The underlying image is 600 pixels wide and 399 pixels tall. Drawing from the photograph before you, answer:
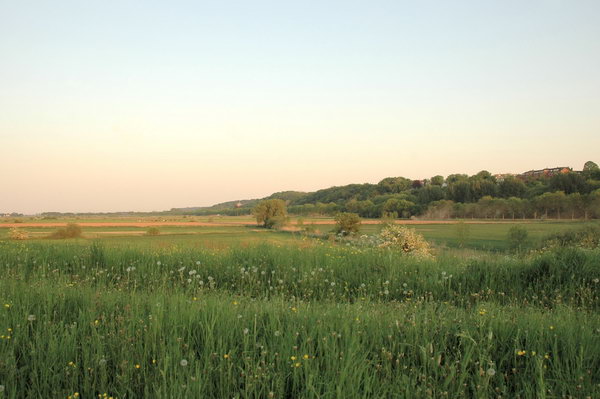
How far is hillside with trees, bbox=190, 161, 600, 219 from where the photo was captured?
92.7 m

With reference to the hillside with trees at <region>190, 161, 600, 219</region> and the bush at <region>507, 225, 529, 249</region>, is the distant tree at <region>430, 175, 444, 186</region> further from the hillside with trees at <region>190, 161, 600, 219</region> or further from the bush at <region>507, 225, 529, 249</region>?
the bush at <region>507, 225, 529, 249</region>

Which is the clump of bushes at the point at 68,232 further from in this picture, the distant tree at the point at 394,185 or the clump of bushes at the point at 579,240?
the distant tree at the point at 394,185

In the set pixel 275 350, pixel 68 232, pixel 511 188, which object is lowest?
pixel 68 232

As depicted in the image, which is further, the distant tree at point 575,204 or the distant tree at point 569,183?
the distant tree at point 569,183

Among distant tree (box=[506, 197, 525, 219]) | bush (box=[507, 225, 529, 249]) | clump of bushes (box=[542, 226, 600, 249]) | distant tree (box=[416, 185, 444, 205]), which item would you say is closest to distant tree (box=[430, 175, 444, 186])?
distant tree (box=[416, 185, 444, 205])

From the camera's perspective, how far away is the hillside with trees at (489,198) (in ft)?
304

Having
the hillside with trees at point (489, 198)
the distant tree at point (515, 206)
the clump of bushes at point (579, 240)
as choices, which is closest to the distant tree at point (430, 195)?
the hillside with trees at point (489, 198)

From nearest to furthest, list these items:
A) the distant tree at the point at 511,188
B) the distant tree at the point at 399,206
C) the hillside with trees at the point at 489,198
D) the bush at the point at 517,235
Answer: the bush at the point at 517,235
the hillside with trees at the point at 489,198
the distant tree at the point at 511,188
the distant tree at the point at 399,206

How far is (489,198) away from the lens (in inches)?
4601

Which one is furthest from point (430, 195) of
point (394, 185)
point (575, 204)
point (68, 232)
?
point (68, 232)

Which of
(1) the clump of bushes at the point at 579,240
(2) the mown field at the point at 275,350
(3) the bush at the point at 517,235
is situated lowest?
(3) the bush at the point at 517,235

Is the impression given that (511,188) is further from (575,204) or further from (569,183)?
(575,204)

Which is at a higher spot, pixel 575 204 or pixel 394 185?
pixel 394 185

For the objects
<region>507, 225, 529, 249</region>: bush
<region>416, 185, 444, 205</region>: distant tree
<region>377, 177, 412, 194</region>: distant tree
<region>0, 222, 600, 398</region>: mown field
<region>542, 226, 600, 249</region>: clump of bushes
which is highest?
<region>377, 177, 412, 194</region>: distant tree
